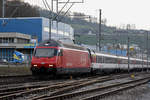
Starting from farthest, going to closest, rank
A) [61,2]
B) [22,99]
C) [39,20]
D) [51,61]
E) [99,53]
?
1. [39,20]
2. [99,53]
3. [61,2]
4. [51,61]
5. [22,99]

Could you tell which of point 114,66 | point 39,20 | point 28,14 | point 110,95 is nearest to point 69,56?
point 110,95

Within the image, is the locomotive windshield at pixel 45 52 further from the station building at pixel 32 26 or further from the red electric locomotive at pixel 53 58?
the station building at pixel 32 26

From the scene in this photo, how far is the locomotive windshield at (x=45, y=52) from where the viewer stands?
23125 millimetres

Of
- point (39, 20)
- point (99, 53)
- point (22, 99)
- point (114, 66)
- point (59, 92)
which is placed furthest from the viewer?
point (39, 20)

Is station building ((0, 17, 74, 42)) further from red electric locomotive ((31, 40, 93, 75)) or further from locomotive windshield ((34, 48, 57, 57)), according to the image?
locomotive windshield ((34, 48, 57, 57))

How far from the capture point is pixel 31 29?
3167 inches

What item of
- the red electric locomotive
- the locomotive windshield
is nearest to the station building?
the red electric locomotive

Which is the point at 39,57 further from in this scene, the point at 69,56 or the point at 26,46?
the point at 26,46

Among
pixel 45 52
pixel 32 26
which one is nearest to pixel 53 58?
pixel 45 52

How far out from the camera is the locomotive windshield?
23125mm

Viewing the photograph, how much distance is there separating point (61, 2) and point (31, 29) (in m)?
53.5

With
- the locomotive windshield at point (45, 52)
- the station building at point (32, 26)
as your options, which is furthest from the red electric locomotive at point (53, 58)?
the station building at point (32, 26)

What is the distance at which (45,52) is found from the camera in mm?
23422

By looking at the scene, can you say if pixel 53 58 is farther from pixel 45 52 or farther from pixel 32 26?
pixel 32 26
